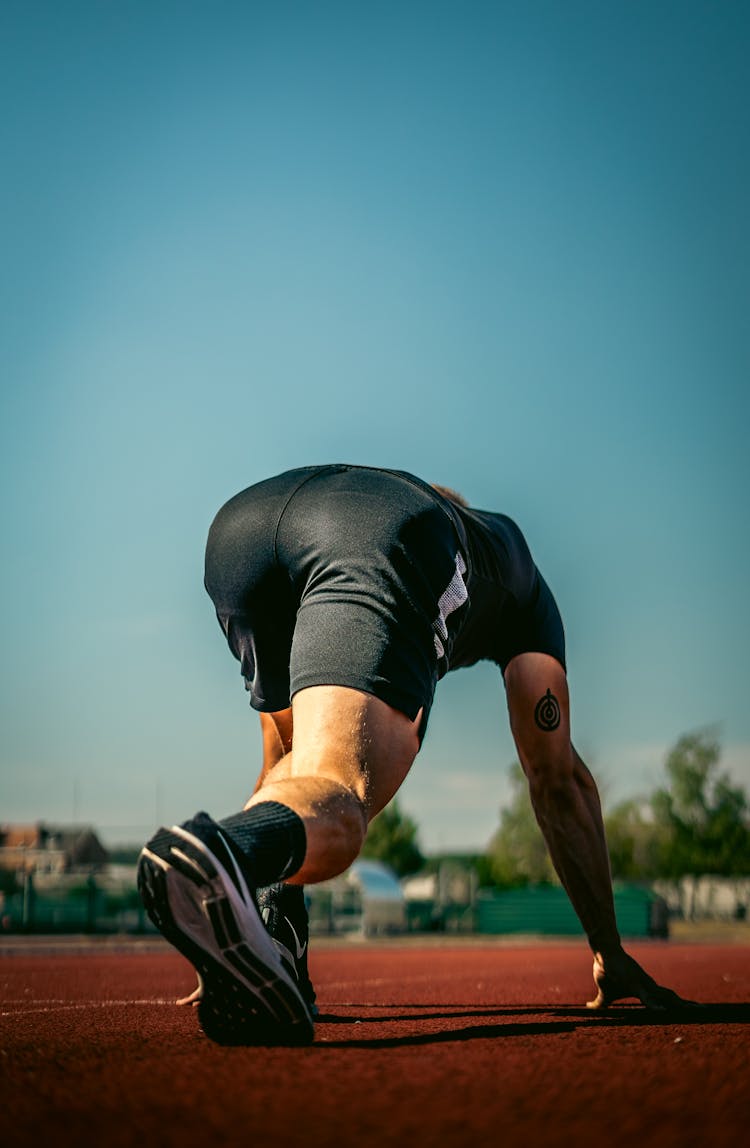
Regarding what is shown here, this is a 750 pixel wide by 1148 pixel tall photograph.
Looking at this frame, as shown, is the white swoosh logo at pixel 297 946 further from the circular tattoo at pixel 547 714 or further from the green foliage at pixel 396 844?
the green foliage at pixel 396 844

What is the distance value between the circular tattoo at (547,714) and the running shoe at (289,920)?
3.01 feet

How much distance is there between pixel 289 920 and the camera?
3174 millimetres

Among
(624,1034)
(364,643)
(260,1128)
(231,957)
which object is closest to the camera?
(260,1128)

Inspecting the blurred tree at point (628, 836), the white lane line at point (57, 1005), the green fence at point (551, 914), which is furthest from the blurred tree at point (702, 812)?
the white lane line at point (57, 1005)

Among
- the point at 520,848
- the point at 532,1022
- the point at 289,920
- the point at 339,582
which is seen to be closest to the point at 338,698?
the point at 339,582

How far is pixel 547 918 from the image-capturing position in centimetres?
3362

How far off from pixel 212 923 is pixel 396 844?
8015 cm

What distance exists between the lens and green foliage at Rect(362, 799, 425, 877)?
78.8 meters

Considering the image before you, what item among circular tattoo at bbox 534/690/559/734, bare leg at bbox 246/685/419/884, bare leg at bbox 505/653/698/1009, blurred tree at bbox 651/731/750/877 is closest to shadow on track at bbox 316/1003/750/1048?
bare leg at bbox 505/653/698/1009

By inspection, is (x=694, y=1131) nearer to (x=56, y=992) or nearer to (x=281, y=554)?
(x=281, y=554)

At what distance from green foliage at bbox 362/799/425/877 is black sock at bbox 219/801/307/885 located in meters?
75.7

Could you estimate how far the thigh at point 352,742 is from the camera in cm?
235

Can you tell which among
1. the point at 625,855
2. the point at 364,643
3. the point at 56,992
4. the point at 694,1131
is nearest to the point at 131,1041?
the point at 364,643

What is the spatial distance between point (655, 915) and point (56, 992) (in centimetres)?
3041
